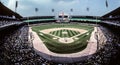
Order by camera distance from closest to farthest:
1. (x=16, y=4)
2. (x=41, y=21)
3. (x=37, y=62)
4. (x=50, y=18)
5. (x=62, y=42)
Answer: (x=37, y=62), (x=62, y=42), (x=16, y=4), (x=41, y=21), (x=50, y=18)

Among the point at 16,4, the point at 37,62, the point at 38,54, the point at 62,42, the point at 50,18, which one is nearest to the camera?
the point at 37,62

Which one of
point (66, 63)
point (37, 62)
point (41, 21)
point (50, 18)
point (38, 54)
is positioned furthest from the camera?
point (50, 18)

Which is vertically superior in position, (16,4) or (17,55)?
(16,4)

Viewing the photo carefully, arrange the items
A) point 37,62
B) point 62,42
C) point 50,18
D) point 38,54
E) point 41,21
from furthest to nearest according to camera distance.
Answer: point 50,18, point 41,21, point 62,42, point 38,54, point 37,62

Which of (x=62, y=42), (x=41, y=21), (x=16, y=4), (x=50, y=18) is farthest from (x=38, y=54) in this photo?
(x=50, y=18)

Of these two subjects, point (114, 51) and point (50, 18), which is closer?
point (114, 51)

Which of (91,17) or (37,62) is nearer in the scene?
(37,62)

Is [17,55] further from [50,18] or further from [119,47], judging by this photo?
[50,18]

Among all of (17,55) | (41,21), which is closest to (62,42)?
(17,55)

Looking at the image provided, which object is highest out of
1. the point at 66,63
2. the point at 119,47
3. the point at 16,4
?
the point at 16,4
